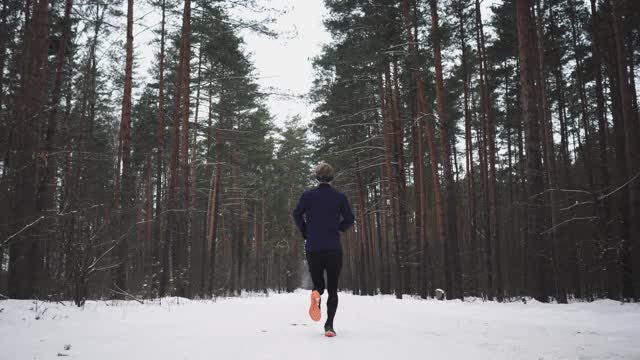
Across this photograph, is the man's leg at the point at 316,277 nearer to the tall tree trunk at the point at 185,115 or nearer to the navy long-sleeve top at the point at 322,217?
the navy long-sleeve top at the point at 322,217

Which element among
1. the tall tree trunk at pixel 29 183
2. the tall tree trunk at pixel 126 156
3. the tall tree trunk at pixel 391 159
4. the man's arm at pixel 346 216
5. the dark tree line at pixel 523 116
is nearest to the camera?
the man's arm at pixel 346 216

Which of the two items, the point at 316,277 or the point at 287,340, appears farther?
the point at 316,277

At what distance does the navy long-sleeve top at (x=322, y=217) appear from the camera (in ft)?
16.9

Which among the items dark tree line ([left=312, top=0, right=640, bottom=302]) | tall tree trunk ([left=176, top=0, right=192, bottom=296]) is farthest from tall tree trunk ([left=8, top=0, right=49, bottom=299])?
dark tree line ([left=312, top=0, right=640, bottom=302])

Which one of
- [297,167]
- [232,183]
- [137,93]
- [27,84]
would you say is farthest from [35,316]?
[297,167]

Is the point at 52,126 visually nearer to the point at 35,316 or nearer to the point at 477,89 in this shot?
the point at 35,316

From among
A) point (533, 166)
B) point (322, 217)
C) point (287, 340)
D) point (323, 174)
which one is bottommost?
point (287, 340)

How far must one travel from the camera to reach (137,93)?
1101 inches

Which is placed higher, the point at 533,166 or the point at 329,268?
the point at 533,166

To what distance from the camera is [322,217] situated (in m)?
5.21

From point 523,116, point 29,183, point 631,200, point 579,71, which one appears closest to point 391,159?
point 579,71

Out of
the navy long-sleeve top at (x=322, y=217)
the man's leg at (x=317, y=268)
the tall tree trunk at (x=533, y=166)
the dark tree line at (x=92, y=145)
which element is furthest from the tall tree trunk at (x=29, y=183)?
the tall tree trunk at (x=533, y=166)

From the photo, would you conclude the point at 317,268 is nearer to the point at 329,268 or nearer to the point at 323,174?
the point at 329,268

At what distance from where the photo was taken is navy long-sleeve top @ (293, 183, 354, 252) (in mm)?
5137
